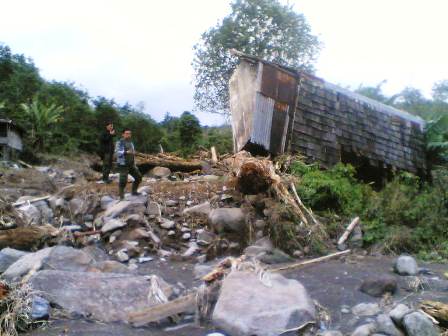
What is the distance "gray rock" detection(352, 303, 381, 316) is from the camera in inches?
187

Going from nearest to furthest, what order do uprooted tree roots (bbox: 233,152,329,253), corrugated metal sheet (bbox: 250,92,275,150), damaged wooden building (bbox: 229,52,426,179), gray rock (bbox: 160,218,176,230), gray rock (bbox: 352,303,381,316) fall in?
1. gray rock (bbox: 352,303,381,316)
2. uprooted tree roots (bbox: 233,152,329,253)
3. gray rock (bbox: 160,218,176,230)
4. corrugated metal sheet (bbox: 250,92,275,150)
5. damaged wooden building (bbox: 229,52,426,179)

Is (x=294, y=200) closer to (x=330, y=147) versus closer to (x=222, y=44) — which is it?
(x=330, y=147)

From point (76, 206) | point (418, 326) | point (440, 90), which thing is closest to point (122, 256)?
point (76, 206)

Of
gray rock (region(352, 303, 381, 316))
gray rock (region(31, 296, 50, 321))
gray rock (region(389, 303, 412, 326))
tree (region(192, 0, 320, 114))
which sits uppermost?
tree (region(192, 0, 320, 114))

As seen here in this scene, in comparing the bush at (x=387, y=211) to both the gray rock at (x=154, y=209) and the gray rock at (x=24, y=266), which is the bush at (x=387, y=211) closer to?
the gray rock at (x=154, y=209)

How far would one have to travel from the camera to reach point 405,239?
829 cm

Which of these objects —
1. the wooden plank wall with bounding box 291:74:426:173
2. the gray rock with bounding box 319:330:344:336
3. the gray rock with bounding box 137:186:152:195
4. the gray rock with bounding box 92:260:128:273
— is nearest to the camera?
the gray rock with bounding box 319:330:344:336

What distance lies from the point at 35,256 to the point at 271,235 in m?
3.63

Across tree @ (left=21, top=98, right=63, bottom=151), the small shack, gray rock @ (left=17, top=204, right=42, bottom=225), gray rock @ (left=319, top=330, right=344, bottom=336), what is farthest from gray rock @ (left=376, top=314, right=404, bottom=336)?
tree @ (left=21, top=98, right=63, bottom=151)

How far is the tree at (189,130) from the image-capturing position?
2059cm

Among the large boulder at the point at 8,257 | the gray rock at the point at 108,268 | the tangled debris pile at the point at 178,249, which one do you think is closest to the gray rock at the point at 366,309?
the tangled debris pile at the point at 178,249

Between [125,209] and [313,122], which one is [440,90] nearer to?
[313,122]

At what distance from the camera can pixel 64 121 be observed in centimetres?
2273

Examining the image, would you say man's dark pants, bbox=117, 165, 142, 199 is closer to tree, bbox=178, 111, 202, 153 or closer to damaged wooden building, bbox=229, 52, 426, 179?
damaged wooden building, bbox=229, 52, 426, 179
